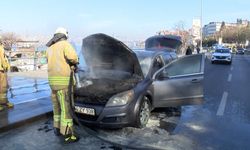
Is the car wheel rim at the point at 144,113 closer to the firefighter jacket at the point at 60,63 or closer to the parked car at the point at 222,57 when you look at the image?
the firefighter jacket at the point at 60,63

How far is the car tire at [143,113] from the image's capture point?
22.2ft

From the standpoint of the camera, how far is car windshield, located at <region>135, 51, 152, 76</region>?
762 cm

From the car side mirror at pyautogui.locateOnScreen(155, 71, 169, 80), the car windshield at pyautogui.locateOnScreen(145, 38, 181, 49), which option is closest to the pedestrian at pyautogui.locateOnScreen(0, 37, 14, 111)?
the car side mirror at pyautogui.locateOnScreen(155, 71, 169, 80)

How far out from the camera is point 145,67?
7.68 metres

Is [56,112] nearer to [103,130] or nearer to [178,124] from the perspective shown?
[103,130]

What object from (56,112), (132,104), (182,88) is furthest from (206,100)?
(56,112)

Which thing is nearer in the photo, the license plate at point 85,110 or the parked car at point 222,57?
the license plate at point 85,110

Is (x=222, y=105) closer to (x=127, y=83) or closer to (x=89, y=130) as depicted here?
(x=127, y=83)

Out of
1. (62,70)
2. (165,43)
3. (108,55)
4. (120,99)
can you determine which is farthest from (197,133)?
(165,43)

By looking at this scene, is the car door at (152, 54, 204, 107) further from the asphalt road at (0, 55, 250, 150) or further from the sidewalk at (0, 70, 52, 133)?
the sidewalk at (0, 70, 52, 133)

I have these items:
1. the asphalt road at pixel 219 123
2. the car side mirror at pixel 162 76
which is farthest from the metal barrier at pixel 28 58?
the car side mirror at pixel 162 76

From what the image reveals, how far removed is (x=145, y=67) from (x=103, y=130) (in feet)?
5.32

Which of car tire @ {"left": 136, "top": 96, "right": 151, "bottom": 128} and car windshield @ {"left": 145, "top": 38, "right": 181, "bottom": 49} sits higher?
car windshield @ {"left": 145, "top": 38, "right": 181, "bottom": 49}

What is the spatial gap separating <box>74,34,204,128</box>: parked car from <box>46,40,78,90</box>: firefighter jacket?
804 mm
